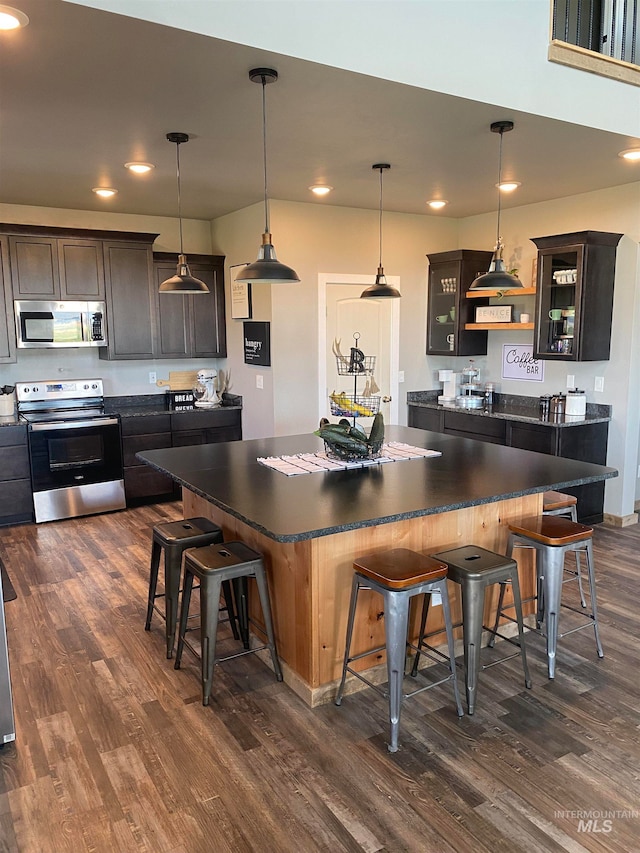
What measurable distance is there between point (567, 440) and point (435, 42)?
10.0ft

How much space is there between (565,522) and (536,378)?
2789 millimetres

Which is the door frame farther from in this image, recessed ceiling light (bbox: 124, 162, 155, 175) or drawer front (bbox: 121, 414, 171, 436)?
recessed ceiling light (bbox: 124, 162, 155, 175)

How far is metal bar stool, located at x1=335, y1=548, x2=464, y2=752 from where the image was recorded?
7.83 ft

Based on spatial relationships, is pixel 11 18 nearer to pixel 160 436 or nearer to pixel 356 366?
pixel 356 366

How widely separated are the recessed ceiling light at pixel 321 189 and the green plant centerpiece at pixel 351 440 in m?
2.15

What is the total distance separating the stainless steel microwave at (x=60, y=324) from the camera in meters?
5.29

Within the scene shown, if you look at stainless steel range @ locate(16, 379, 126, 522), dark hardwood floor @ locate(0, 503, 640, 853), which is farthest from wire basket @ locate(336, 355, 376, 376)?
stainless steel range @ locate(16, 379, 126, 522)

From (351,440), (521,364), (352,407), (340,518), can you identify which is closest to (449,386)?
(521,364)

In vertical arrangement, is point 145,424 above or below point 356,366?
below

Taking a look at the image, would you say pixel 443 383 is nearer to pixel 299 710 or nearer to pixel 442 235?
pixel 442 235

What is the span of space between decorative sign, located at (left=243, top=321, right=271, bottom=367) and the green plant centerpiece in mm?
2145

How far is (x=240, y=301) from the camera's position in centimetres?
583

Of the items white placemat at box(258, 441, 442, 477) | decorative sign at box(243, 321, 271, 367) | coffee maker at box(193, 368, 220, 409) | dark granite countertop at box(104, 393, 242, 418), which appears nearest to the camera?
white placemat at box(258, 441, 442, 477)

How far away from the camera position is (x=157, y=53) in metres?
2.35
